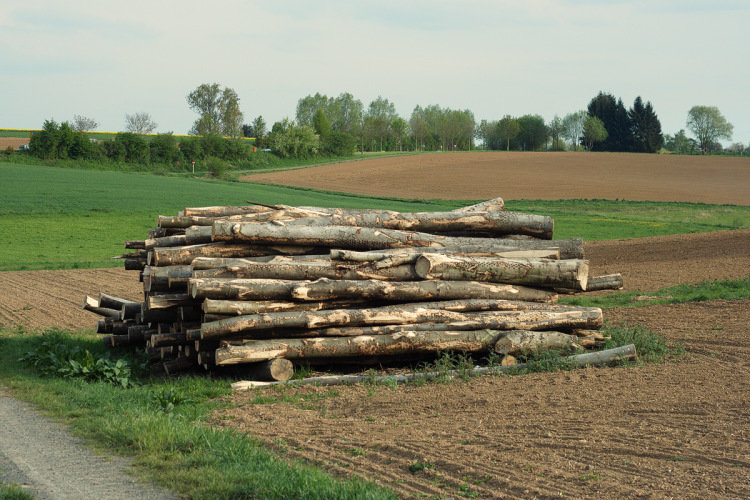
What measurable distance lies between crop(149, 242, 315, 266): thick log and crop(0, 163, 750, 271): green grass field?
14.3 meters

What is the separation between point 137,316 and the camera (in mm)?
10930

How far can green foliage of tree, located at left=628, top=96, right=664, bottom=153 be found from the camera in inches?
4683

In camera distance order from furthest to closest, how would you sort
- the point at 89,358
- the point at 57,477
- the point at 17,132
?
the point at 17,132 → the point at 89,358 → the point at 57,477

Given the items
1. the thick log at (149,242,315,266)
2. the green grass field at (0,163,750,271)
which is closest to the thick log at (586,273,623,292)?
the thick log at (149,242,315,266)

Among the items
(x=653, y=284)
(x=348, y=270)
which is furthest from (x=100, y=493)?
(x=653, y=284)

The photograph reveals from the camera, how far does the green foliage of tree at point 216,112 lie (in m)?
113

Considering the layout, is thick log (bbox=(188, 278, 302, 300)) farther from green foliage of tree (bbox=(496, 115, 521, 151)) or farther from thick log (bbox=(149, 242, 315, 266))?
green foliage of tree (bbox=(496, 115, 521, 151))

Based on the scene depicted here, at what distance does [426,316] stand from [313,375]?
1657mm

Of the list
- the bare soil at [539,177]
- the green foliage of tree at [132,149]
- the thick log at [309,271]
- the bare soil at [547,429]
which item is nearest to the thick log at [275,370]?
the bare soil at [547,429]

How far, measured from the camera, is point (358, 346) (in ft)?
31.4

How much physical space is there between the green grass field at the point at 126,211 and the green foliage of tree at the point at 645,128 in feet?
238

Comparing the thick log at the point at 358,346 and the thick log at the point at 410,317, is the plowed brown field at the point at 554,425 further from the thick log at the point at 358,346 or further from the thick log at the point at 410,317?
the thick log at the point at 410,317

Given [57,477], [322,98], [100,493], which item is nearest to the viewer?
[100,493]

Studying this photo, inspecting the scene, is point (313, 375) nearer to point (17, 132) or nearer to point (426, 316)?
point (426, 316)
